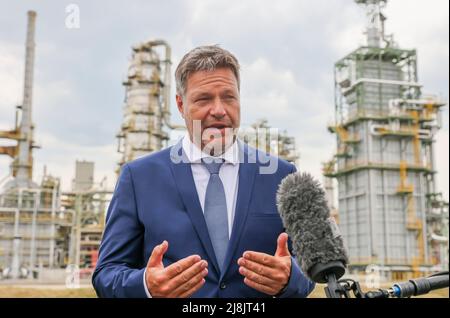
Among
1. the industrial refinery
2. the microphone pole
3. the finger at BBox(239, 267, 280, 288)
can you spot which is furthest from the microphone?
the industrial refinery

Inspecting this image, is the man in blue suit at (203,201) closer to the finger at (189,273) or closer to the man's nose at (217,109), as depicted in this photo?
the man's nose at (217,109)

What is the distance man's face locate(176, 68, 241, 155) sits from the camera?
150 cm

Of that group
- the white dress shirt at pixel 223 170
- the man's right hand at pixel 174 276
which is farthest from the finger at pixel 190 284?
the white dress shirt at pixel 223 170

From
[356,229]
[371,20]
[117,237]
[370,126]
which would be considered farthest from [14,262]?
[117,237]

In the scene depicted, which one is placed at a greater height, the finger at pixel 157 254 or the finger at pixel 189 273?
the finger at pixel 157 254

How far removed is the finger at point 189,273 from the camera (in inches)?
46.9

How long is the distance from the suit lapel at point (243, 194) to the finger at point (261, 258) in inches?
8.4

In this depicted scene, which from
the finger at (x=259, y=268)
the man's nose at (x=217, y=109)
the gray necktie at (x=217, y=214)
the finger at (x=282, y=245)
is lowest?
the finger at (x=259, y=268)

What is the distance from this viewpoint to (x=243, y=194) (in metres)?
1.53

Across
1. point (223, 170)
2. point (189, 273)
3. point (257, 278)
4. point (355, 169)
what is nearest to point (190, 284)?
point (189, 273)

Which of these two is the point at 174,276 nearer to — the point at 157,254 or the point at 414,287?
the point at 157,254
